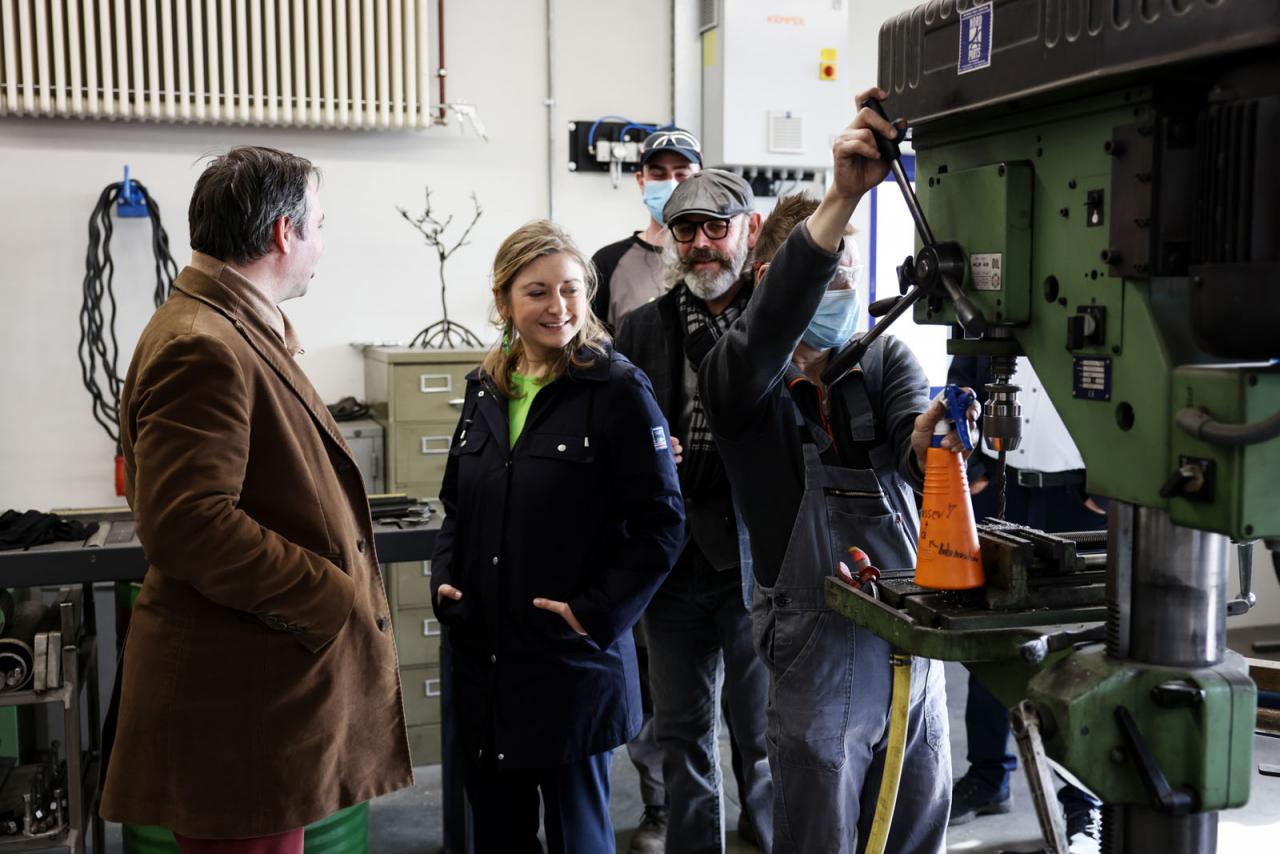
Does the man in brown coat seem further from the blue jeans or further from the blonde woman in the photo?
the blue jeans

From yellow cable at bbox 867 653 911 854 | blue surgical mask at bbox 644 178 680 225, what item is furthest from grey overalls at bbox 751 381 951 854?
blue surgical mask at bbox 644 178 680 225

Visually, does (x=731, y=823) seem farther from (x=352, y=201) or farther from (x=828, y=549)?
(x=352, y=201)

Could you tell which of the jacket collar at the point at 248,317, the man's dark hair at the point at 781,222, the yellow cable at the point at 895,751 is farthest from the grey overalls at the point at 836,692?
the jacket collar at the point at 248,317

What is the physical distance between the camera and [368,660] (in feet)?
5.97

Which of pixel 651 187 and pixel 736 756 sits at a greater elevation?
pixel 651 187

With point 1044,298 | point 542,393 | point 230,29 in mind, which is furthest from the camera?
point 230,29

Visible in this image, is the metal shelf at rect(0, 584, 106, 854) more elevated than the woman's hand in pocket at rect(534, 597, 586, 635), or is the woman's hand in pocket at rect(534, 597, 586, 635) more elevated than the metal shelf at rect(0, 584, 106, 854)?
the woman's hand in pocket at rect(534, 597, 586, 635)

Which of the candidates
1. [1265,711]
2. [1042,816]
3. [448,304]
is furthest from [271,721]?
[448,304]

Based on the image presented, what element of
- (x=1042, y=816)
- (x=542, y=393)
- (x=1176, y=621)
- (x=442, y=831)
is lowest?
(x=442, y=831)

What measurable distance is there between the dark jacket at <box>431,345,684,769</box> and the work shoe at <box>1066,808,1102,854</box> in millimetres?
1251

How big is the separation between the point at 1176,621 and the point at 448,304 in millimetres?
3612

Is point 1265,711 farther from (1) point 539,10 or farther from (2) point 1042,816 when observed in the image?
(1) point 539,10

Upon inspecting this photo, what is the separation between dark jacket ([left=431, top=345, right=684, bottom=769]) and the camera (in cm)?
202

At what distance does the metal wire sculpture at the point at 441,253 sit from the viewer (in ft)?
14.2
